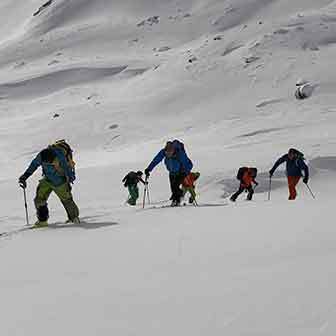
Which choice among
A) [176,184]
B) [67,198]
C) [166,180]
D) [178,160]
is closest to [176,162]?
[178,160]

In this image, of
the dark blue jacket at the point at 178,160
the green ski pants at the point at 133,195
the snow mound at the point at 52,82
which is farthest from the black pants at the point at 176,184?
the snow mound at the point at 52,82

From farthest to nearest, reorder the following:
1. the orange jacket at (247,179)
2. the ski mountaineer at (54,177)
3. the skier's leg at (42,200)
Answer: the orange jacket at (247,179)
the skier's leg at (42,200)
the ski mountaineer at (54,177)

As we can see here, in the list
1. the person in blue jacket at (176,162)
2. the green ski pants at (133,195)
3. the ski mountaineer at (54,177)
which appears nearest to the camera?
the ski mountaineer at (54,177)

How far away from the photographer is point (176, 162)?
1287 cm

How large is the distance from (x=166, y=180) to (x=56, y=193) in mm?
10819

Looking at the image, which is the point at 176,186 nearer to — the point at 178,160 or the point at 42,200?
the point at 178,160

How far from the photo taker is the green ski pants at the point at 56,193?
413 inches

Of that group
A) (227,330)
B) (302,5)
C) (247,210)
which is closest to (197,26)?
(302,5)

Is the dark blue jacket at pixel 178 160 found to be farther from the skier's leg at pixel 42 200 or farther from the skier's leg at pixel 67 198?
the skier's leg at pixel 42 200

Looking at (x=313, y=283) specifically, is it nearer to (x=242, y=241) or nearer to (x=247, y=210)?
(x=242, y=241)

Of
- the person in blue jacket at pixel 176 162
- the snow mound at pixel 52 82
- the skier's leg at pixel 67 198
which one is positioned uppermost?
Result: the snow mound at pixel 52 82

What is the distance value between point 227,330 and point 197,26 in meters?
79.3

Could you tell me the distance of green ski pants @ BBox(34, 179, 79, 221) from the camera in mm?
10500

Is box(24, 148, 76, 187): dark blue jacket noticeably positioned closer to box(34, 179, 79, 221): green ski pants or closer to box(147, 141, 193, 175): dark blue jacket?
box(34, 179, 79, 221): green ski pants
